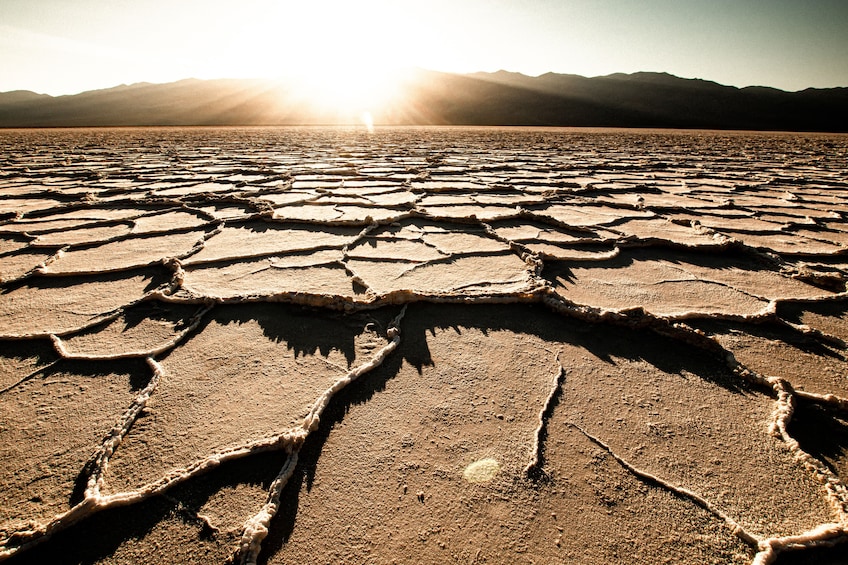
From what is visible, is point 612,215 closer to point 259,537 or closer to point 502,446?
point 502,446

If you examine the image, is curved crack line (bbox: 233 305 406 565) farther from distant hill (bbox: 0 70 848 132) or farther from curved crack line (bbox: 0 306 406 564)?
distant hill (bbox: 0 70 848 132)

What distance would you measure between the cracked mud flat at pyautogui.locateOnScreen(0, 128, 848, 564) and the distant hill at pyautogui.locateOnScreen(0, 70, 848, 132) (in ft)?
76.9

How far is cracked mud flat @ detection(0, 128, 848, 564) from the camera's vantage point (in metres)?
0.65

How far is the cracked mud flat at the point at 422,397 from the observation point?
65 centimetres

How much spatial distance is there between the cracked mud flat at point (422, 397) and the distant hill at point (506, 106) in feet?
76.9

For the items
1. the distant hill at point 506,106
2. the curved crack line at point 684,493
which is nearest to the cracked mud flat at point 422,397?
the curved crack line at point 684,493

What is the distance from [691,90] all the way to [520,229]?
3807cm

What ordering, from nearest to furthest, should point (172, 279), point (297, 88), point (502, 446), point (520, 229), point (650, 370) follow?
point (502, 446)
point (650, 370)
point (172, 279)
point (520, 229)
point (297, 88)

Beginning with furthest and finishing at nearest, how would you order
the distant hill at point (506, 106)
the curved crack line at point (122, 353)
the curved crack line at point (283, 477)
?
the distant hill at point (506, 106) < the curved crack line at point (122, 353) < the curved crack line at point (283, 477)

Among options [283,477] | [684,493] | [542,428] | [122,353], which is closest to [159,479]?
[283,477]

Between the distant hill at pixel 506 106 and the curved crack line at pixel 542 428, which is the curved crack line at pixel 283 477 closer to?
the curved crack line at pixel 542 428

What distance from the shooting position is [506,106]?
27.2m

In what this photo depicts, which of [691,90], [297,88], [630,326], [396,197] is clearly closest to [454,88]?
[297,88]

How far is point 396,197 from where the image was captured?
3.09m
